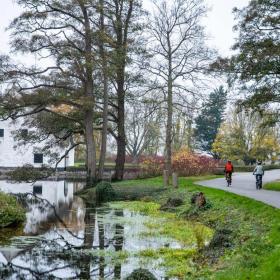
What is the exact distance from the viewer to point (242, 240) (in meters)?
12.5

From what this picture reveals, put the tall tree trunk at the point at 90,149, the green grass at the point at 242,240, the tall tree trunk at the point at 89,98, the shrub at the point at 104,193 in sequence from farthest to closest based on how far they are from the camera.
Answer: the tall tree trunk at the point at 90,149, the tall tree trunk at the point at 89,98, the shrub at the point at 104,193, the green grass at the point at 242,240

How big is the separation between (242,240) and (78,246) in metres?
4.73

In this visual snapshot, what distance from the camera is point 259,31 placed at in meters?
22.7

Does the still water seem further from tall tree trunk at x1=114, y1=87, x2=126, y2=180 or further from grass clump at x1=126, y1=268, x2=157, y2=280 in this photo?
tall tree trunk at x1=114, y1=87, x2=126, y2=180

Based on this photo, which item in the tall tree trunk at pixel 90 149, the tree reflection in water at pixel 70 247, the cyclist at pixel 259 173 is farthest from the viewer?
the tall tree trunk at pixel 90 149

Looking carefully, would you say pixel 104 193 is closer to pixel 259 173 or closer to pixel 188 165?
pixel 259 173

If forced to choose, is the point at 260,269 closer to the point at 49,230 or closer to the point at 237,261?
the point at 237,261

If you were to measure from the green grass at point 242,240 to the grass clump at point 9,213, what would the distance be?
6.59 m

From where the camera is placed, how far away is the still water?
10.9m

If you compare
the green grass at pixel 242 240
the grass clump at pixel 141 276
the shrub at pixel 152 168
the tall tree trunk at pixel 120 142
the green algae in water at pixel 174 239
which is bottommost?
the green algae in water at pixel 174 239

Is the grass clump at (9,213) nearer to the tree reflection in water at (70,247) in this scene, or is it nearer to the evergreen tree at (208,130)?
the tree reflection in water at (70,247)

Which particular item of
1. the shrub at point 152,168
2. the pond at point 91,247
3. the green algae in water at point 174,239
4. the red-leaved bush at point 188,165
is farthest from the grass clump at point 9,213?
the shrub at point 152,168

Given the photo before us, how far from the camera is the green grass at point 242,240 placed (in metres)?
9.09

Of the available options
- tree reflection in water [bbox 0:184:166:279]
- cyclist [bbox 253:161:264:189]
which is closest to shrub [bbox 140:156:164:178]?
cyclist [bbox 253:161:264:189]
